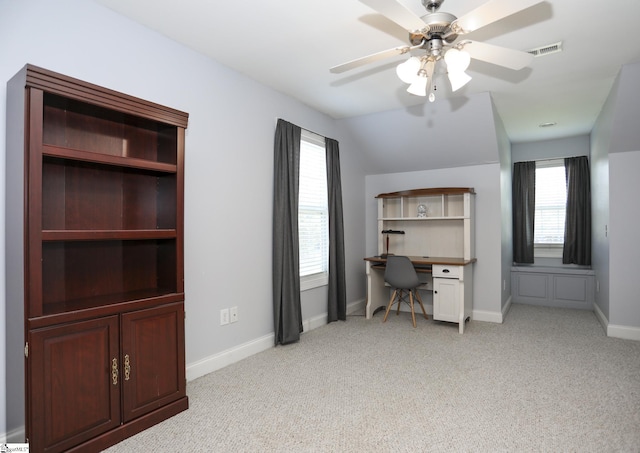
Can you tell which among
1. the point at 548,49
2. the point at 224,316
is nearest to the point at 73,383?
the point at 224,316

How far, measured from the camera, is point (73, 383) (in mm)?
1806

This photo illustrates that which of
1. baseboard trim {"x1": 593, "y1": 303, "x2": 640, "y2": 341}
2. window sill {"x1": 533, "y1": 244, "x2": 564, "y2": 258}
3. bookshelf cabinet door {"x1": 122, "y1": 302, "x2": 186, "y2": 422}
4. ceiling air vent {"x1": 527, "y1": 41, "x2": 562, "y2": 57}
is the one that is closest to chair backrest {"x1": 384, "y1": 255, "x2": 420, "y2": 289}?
baseboard trim {"x1": 593, "y1": 303, "x2": 640, "y2": 341}

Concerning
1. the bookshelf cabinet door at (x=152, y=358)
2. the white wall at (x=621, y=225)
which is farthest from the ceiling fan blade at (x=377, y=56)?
the white wall at (x=621, y=225)

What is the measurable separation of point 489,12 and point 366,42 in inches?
47.0

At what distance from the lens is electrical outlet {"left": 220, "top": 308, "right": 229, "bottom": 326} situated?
3004 mm

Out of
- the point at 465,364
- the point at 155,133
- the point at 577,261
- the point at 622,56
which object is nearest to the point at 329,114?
the point at 155,133

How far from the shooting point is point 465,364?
3.08 metres

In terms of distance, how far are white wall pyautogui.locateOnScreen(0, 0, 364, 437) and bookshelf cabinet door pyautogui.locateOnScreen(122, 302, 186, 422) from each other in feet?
1.58

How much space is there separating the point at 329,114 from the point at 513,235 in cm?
361

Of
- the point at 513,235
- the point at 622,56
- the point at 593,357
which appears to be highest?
the point at 622,56

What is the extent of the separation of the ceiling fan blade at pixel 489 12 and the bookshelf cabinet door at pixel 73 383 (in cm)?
228

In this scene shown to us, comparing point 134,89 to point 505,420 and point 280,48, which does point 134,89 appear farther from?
point 505,420

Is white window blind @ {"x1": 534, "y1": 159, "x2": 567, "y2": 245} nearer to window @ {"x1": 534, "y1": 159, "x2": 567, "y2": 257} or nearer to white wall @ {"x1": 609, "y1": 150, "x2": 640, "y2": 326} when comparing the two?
window @ {"x1": 534, "y1": 159, "x2": 567, "y2": 257}

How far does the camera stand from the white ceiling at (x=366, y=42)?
2.25 m
